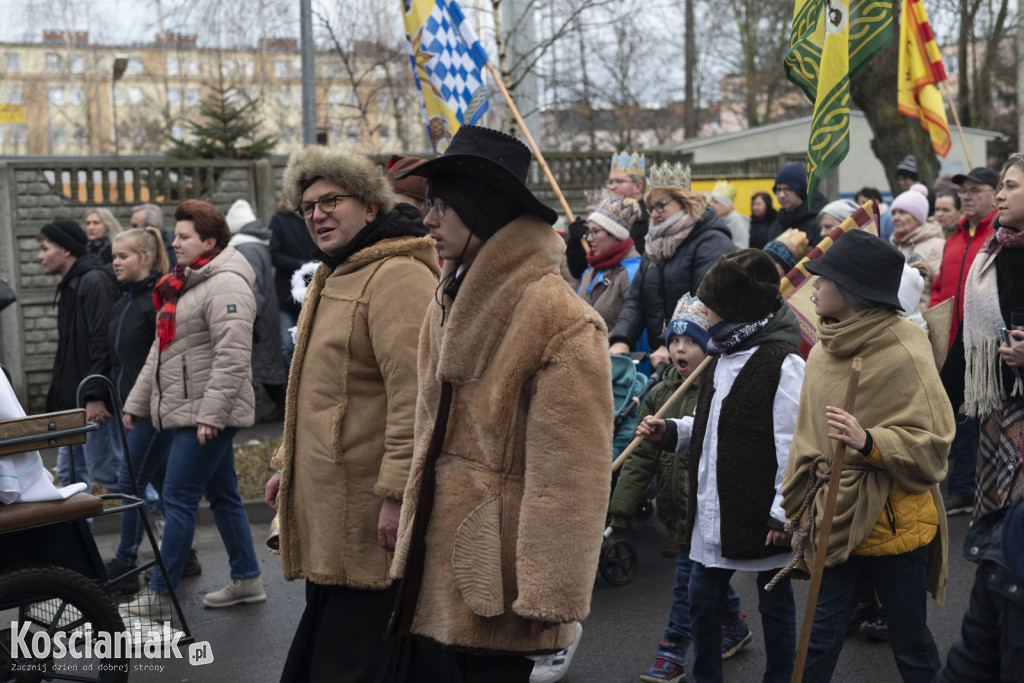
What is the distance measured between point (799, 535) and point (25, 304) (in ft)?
32.7

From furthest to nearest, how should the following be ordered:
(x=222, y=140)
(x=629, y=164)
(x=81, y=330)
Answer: (x=222, y=140), (x=629, y=164), (x=81, y=330)

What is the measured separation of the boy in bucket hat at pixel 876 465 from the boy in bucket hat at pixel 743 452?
0.61ft

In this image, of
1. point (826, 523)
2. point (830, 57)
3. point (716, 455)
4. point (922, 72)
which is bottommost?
point (826, 523)

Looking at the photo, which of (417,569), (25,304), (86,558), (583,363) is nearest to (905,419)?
(583,363)

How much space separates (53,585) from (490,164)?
256 centimetres

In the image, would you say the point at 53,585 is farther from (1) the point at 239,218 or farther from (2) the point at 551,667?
(1) the point at 239,218

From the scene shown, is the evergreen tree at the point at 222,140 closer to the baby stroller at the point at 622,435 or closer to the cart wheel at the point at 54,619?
the baby stroller at the point at 622,435

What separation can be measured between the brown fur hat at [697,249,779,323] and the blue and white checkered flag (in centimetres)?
424

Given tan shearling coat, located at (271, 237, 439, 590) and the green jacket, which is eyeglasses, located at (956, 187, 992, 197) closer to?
the green jacket

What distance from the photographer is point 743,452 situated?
410cm

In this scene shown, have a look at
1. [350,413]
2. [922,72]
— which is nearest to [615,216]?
[350,413]

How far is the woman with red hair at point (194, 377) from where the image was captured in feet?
18.0

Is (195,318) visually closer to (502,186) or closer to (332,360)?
(332,360)

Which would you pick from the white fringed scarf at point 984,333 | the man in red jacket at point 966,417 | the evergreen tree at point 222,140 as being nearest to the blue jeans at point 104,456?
the white fringed scarf at point 984,333
